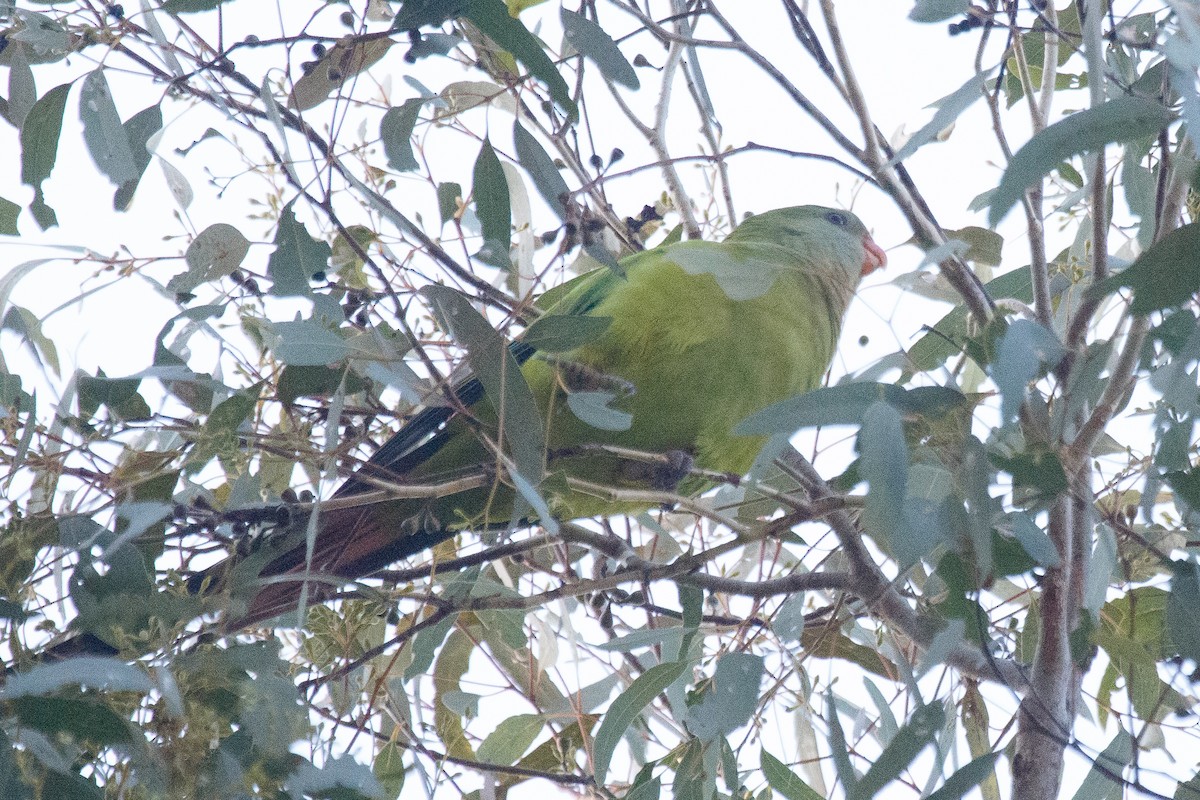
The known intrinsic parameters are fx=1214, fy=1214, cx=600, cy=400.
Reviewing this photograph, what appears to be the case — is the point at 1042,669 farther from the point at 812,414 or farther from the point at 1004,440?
the point at 812,414

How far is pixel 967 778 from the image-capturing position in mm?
1540

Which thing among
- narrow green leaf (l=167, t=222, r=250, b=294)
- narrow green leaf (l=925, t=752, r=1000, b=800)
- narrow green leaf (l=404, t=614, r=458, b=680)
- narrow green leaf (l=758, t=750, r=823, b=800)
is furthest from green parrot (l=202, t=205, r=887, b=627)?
narrow green leaf (l=925, t=752, r=1000, b=800)

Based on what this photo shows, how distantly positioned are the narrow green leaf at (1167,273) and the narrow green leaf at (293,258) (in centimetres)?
104

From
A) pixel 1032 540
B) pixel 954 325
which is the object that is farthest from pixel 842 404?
pixel 954 325

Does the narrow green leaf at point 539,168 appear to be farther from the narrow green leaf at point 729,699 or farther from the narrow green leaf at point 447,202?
the narrow green leaf at point 729,699

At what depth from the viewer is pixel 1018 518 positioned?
145 centimetres

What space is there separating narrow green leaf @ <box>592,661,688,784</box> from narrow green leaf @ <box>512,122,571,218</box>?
72cm

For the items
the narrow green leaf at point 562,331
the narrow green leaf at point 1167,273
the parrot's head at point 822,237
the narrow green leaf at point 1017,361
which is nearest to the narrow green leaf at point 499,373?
the narrow green leaf at point 562,331

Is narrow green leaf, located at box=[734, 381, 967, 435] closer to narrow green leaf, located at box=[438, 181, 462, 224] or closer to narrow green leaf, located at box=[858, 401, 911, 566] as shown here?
narrow green leaf, located at box=[858, 401, 911, 566]

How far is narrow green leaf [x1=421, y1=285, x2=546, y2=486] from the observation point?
5.17ft

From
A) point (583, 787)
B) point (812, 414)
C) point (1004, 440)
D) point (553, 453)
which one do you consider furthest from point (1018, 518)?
point (583, 787)

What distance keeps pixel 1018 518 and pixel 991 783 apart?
923mm

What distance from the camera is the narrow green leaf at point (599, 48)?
1670 millimetres

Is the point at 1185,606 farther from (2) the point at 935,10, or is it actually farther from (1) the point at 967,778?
(2) the point at 935,10
